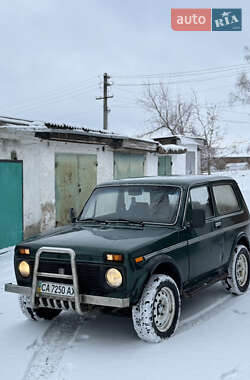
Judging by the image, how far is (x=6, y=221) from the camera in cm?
948

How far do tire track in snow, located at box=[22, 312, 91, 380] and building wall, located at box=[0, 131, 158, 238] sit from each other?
523cm

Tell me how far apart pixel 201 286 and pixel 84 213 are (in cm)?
179

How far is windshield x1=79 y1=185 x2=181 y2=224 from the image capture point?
198 inches

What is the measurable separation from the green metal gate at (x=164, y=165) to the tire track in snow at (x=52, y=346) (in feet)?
39.5

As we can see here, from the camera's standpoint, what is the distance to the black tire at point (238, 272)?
5.92 metres

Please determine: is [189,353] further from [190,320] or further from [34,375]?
[34,375]

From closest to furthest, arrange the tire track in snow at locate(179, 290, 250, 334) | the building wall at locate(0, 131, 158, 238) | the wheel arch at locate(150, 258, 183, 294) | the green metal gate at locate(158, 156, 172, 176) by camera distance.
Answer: the wheel arch at locate(150, 258, 183, 294)
the tire track in snow at locate(179, 290, 250, 334)
the building wall at locate(0, 131, 158, 238)
the green metal gate at locate(158, 156, 172, 176)

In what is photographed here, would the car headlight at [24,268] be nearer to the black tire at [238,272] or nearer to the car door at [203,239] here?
the car door at [203,239]

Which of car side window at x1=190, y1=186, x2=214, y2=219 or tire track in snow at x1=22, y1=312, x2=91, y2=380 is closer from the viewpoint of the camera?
tire track in snow at x1=22, y1=312, x2=91, y2=380

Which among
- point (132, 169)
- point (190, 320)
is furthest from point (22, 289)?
point (132, 169)

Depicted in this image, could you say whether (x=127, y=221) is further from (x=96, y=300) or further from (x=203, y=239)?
(x=96, y=300)

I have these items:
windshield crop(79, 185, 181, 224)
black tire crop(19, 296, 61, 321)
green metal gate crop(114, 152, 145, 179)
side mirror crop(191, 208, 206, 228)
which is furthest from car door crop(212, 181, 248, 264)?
green metal gate crop(114, 152, 145, 179)

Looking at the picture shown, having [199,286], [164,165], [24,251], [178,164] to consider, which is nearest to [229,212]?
[199,286]

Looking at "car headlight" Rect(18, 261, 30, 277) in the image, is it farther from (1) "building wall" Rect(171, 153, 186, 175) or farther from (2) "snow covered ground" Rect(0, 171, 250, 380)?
(1) "building wall" Rect(171, 153, 186, 175)
